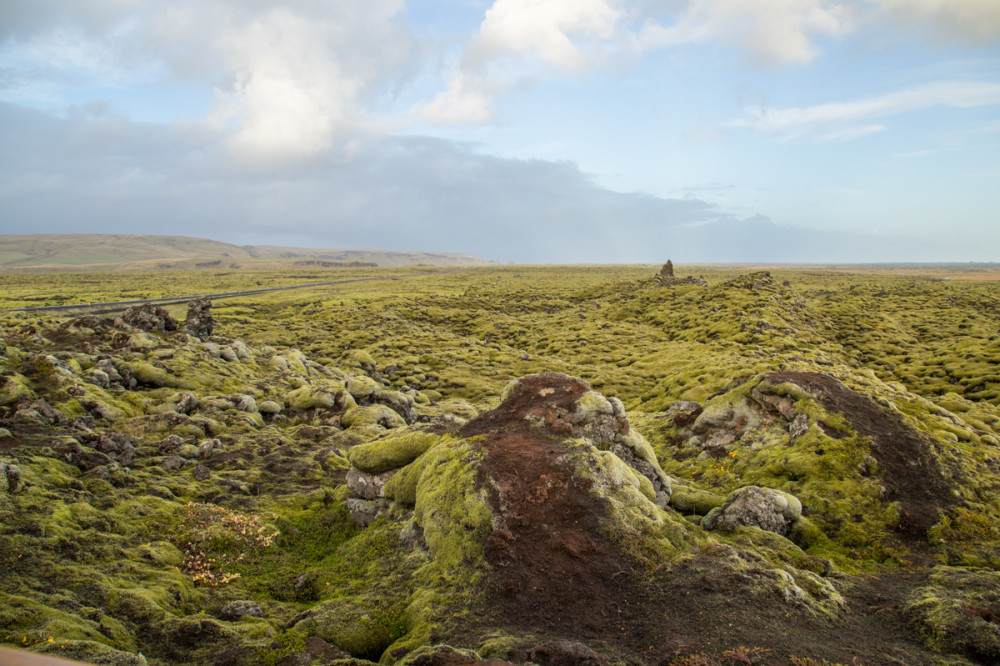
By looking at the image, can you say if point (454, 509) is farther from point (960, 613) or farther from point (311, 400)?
point (311, 400)

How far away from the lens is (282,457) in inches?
829

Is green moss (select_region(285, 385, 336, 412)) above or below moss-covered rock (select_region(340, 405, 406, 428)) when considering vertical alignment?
above

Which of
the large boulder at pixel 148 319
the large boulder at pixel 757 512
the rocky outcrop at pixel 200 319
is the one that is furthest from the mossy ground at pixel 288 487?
the rocky outcrop at pixel 200 319

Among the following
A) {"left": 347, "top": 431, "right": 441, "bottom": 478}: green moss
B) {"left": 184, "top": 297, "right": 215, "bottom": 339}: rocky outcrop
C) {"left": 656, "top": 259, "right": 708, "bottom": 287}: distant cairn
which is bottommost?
{"left": 347, "top": 431, "right": 441, "bottom": 478}: green moss

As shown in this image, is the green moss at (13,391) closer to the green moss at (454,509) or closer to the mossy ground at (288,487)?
the mossy ground at (288,487)

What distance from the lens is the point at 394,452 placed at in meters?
17.3

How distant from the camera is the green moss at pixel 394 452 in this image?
17.2m

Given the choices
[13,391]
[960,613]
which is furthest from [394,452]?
[13,391]

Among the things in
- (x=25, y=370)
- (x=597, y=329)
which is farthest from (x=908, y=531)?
(x=597, y=329)

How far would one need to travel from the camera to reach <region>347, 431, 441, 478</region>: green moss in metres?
17.2

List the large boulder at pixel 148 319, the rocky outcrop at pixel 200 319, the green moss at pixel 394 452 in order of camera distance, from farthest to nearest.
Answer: the rocky outcrop at pixel 200 319 < the large boulder at pixel 148 319 < the green moss at pixel 394 452

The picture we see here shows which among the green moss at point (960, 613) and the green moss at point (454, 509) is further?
Answer: the green moss at point (454, 509)

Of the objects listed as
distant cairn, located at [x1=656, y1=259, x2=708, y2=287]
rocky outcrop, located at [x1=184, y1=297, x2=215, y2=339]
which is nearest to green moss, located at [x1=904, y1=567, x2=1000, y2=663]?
rocky outcrop, located at [x1=184, y1=297, x2=215, y2=339]

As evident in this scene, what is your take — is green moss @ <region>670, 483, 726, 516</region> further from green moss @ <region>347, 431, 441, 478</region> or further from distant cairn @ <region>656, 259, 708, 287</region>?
distant cairn @ <region>656, 259, 708, 287</region>
